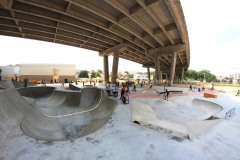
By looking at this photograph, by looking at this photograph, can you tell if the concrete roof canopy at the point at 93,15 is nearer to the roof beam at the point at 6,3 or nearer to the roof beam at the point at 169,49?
the roof beam at the point at 6,3

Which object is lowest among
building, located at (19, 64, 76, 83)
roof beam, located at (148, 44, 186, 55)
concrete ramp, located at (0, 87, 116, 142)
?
concrete ramp, located at (0, 87, 116, 142)

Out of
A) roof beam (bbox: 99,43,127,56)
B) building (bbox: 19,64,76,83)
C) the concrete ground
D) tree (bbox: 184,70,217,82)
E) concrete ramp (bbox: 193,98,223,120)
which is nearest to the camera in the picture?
the concrete ground

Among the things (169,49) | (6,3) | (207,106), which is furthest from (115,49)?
(207,106)

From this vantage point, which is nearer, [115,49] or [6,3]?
[6,3]

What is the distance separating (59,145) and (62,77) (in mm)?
46794

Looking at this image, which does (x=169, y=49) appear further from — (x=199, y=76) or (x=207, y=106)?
(x=199, y=76)

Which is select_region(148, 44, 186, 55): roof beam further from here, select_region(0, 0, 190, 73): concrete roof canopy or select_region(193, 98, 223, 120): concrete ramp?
select_region(193, 98, 223, 120): concrete ramp

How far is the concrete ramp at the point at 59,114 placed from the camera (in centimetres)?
639

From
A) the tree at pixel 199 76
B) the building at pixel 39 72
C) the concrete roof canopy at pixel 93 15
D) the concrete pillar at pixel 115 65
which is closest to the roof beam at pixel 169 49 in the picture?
the concrete roof canopy at pixel 93 15

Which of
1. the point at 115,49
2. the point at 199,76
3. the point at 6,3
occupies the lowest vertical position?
the point at 199,76

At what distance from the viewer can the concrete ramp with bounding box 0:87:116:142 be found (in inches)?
251

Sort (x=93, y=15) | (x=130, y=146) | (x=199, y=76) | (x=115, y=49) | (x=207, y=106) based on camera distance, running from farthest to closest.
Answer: (x=199, y=76) → (x=115, y=49) → (x=93, y=15) → (x=207, y=106) → (x=130, y=146)

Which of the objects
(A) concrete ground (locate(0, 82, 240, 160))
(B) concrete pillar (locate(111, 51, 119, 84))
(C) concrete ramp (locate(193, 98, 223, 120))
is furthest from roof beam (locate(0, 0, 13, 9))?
(C) concrete ramp (locate(193, 98, 223, 120))

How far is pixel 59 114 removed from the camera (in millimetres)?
10977
